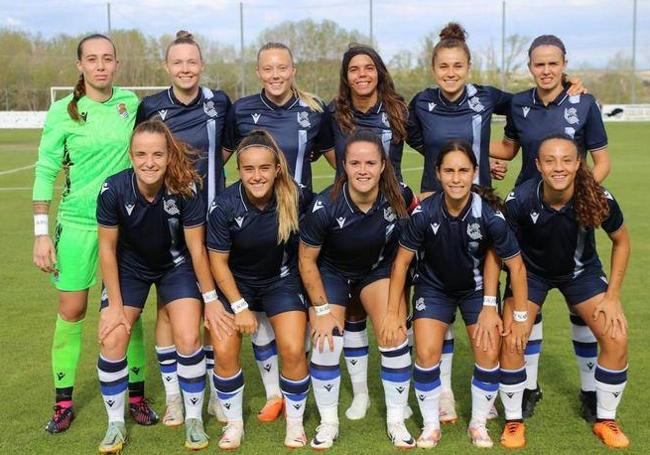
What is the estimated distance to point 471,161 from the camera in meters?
3.80

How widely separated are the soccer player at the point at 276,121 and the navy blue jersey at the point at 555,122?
1.20 meters

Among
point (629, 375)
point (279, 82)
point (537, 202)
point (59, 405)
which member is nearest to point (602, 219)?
point (537, 202)

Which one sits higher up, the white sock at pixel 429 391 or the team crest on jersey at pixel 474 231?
the team crest on jersey at pixel 474 231

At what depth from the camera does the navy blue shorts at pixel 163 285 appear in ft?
13.1

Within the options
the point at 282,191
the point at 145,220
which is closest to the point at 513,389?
the point at 282,191

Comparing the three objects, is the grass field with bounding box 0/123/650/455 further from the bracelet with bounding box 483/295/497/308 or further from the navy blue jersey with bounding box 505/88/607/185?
the navy blue jersey with bounding box 505/88/607/185

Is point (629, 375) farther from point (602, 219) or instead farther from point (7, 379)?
point (7, 379)

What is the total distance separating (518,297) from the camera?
12.7 feet

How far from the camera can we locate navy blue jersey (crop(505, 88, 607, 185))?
4223 millimetres

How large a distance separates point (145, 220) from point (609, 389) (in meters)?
2.58

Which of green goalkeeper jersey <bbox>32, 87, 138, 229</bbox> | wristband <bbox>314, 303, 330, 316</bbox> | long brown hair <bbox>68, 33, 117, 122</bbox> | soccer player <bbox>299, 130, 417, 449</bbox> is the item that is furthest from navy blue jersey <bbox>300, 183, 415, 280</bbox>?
long brown hair <bbox>68, 33, 117, 122</bbox>

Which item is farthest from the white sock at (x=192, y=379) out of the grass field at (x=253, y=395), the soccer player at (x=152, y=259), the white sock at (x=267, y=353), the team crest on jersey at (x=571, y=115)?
the team crest on jersey at (x=571, y=115)

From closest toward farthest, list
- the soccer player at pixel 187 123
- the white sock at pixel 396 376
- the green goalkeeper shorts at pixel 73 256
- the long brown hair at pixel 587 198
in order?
the long brown hair at pixel 587 198
the white sock at pixel 396 376
the green goalkeeper shorts at pixel 73 256
the soccer player at pixel 187 123

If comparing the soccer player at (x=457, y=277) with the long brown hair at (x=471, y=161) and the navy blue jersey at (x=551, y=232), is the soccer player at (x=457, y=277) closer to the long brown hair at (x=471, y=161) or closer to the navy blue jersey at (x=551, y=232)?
the long brown hair at (x=471, y=161)
